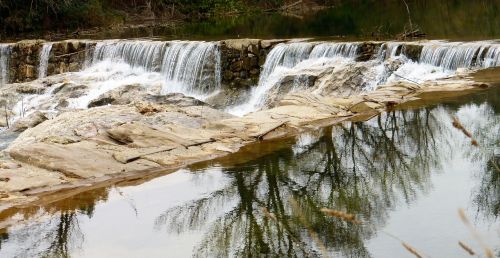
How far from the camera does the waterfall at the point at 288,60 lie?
17844 mm

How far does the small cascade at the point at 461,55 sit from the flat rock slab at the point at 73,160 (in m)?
8.92

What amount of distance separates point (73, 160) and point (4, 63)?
1599 centimetres

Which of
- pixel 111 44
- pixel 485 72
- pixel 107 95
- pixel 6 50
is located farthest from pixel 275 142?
pixel 6 50

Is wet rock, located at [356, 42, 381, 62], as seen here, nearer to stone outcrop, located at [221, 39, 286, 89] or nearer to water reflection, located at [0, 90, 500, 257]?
stone outcrop, located at [221, 39, 286, 89]

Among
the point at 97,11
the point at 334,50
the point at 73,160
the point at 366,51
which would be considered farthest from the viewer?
the point at 97,11

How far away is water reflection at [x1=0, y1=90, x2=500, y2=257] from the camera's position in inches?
288

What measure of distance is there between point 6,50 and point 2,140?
37.0 feet

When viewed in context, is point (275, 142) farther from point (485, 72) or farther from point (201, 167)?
point (485, 72)

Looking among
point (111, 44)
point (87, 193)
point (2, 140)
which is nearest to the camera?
point (87, 193)

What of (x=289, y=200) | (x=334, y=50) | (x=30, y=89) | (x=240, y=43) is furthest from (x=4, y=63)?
(x=289, y=200)

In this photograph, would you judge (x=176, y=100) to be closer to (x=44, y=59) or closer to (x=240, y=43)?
(x=240, y=43)

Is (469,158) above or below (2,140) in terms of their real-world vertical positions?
above

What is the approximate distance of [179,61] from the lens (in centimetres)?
2064

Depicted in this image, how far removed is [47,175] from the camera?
1011cm
